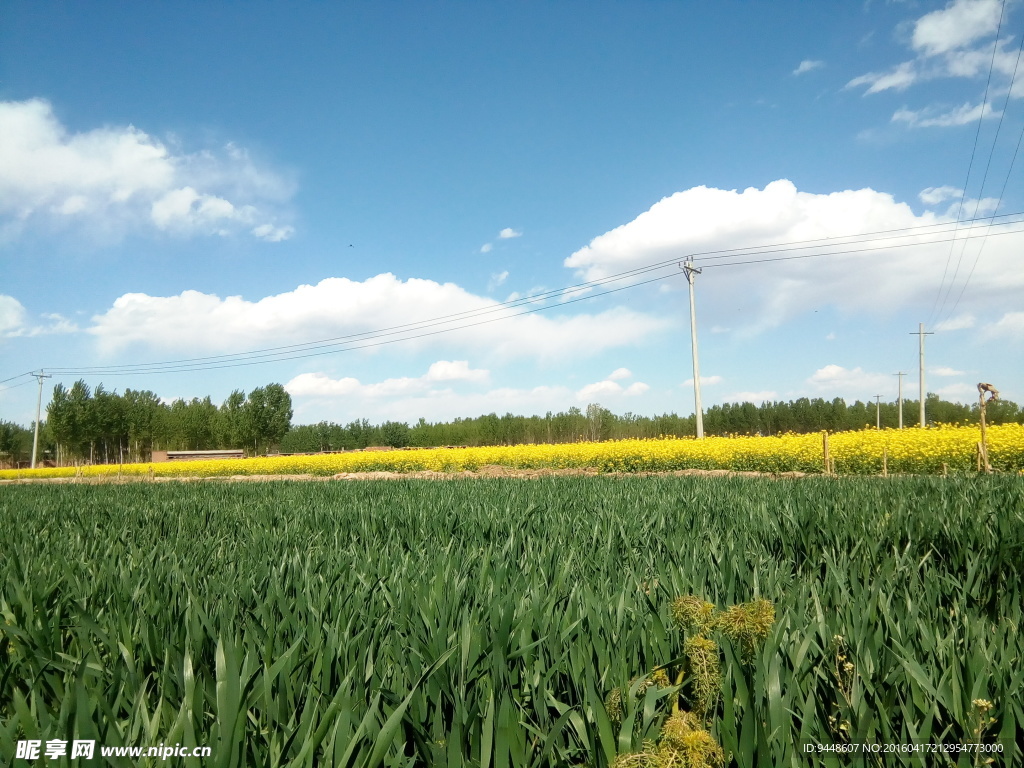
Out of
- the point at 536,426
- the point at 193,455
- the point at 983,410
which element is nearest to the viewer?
the point at 983,410

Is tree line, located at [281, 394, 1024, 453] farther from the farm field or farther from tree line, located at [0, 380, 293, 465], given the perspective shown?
the farm field

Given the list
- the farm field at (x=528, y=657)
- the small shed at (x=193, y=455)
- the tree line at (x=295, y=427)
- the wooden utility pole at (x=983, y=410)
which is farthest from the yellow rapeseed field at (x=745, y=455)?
the tree line at (x=295, y=427)

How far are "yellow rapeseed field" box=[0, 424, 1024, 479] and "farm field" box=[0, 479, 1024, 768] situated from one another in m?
10.4

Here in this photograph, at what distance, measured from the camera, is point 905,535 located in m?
3.31

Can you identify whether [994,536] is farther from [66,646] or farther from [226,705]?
[66,646]

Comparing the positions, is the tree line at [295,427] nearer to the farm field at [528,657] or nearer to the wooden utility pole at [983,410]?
the wooden utility pole at [983,410]

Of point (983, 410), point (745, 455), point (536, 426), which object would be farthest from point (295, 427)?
point (983, 410)

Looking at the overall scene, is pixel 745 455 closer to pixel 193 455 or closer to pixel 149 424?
pixel 193 455

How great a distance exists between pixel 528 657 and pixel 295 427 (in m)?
71.1

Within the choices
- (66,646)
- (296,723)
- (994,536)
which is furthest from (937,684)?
(66,646)

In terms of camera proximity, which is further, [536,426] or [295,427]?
[295,427]

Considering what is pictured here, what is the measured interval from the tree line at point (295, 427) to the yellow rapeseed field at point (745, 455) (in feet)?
77.7

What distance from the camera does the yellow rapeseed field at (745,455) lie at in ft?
45.8

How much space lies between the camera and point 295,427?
67.6 metres
